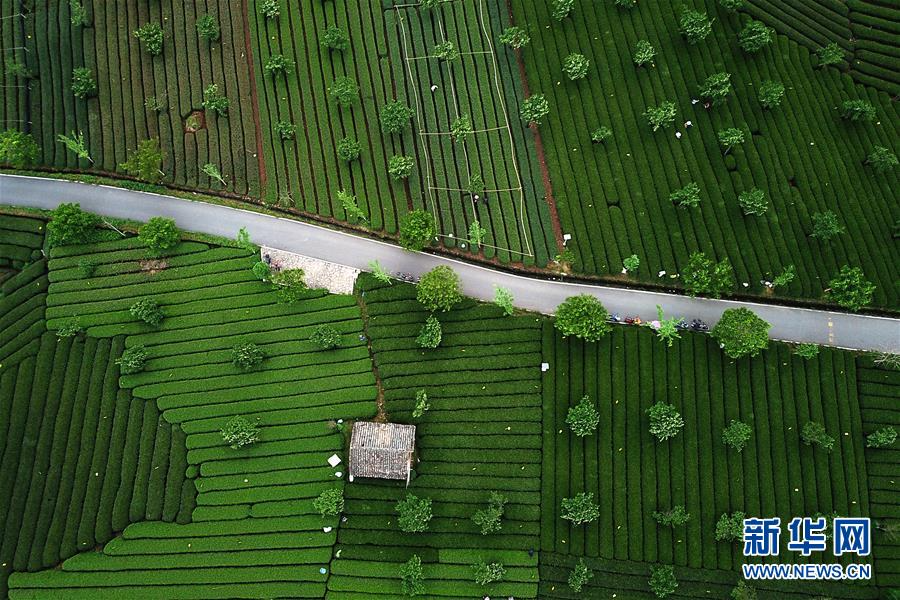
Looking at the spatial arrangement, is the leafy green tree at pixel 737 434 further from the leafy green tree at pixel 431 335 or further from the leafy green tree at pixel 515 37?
the leafy green tree at pixel 515 37

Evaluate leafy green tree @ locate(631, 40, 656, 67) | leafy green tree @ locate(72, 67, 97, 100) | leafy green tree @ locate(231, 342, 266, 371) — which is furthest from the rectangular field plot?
leafy green tree @ locate(72, 67, 97, 100)

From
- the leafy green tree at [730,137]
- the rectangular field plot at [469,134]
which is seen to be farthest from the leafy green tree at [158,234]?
the leafy green tree at [730,137]

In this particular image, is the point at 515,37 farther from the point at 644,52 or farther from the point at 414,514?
the point at 414,514

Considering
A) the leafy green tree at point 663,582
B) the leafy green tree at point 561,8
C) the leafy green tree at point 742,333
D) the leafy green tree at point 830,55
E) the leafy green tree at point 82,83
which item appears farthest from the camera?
the leafy green tree at point 830,55

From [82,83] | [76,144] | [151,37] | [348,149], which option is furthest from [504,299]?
[82,83]

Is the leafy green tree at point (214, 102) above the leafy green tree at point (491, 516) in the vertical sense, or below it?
above

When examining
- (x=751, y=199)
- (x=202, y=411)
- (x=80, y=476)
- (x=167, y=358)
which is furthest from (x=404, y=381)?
(x=751, y=199)

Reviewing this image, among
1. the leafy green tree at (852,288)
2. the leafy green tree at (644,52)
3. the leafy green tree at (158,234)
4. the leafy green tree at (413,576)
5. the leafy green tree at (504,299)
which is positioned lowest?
the leafy green tree at (413,576)
